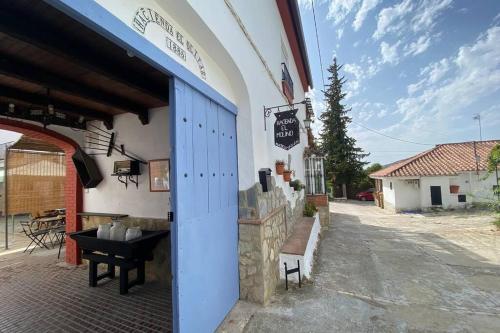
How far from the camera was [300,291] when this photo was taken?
387 cm

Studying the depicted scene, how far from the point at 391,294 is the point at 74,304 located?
4846mm

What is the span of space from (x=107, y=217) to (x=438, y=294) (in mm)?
6107

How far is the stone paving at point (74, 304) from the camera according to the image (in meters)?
3.09

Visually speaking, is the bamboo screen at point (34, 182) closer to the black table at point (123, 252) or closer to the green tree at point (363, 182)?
the black table at point (123, 252)

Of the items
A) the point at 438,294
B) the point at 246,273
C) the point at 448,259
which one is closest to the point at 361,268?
the point at 438,294

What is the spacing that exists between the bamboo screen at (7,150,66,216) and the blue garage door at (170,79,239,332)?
7.49m

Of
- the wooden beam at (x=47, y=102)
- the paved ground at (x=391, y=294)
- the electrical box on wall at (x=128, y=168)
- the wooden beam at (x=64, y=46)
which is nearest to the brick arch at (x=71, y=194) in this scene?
the wooden beam at (x=47, y=102)

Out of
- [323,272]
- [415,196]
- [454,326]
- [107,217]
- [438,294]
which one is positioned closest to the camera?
[454,326]

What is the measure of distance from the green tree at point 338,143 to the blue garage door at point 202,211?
2057 cm

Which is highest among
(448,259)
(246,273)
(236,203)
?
(236,203)

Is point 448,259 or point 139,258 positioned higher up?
point 139,258

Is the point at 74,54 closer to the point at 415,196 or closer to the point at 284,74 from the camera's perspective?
the point at 284,74

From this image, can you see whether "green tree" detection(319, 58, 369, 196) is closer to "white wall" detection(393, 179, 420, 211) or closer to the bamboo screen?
"white wall" detection(393, 179, 420, 211)

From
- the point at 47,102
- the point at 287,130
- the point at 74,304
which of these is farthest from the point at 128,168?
the point at 287,130
